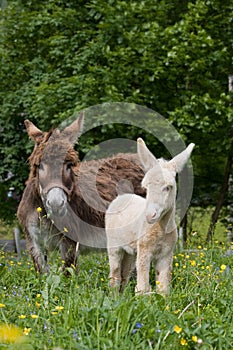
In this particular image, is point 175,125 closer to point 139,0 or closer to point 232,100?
point 232,100

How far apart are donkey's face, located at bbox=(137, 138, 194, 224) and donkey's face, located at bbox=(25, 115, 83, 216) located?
36.2 inches

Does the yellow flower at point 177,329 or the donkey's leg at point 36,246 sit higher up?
the donkey's leg at point 36,246

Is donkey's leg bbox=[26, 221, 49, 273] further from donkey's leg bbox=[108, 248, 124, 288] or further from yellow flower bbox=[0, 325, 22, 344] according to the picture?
yellow flower bbox=[0, 325, 22, 344]

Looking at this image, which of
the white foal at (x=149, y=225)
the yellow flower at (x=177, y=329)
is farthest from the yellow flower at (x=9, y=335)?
the white foal at (x=149, y=225)

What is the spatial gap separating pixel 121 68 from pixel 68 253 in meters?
4.68

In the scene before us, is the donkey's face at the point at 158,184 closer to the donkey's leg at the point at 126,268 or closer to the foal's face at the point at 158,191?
the foal's face at the point at 158,191

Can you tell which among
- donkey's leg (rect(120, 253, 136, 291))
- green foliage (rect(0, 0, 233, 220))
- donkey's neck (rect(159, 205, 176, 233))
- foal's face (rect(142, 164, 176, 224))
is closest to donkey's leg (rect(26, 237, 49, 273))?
donkey's leg (rect(120, 253, 136, 291))

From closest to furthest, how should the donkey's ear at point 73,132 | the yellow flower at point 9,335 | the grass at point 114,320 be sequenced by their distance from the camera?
the yellow flower at point 9,335 < the grass at point 114,320 < the donkey's ear at point 73,132

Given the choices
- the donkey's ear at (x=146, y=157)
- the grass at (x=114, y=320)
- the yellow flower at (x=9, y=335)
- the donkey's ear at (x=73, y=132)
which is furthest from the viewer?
the donkey's ear at (x=73, y=132)

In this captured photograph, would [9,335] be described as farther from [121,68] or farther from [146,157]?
[121,68]

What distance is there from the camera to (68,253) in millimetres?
5523

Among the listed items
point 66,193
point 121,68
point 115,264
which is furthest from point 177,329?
point 121,68

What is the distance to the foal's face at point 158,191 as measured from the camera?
13.6ft

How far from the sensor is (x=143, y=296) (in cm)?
400
